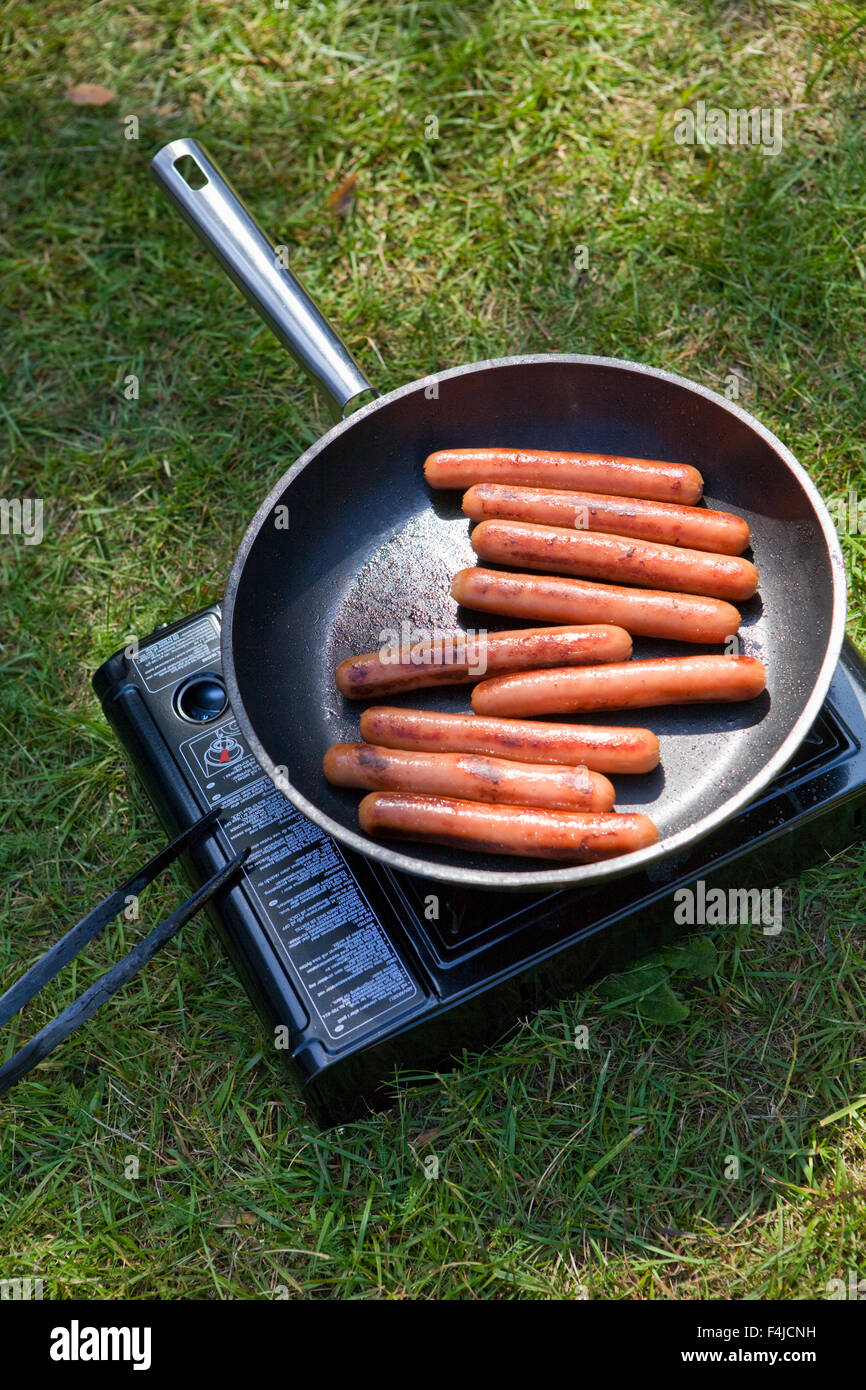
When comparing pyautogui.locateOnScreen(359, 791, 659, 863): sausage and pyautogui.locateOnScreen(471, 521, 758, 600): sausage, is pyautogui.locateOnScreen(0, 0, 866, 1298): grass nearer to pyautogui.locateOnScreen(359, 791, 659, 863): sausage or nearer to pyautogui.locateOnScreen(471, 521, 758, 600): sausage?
pyautogui.locateOnScreen(359, 791, 659, 863): sausage

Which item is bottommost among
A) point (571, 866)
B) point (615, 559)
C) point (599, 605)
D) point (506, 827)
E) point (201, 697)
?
point (571, 866)

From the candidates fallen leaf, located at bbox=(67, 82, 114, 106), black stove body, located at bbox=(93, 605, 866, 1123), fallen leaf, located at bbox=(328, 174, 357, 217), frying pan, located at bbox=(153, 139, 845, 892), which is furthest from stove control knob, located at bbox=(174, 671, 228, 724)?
fallen leaf, located at bbox=(67, 82, 114, 106)

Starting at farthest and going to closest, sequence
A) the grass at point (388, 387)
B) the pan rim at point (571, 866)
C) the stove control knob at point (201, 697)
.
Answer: the stove control knob at point (201, 697) → the grass at point (388, 387) → the pan rim at point (571, 866)

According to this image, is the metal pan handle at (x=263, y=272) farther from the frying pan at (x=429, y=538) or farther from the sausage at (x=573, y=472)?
the sausage at (x=573, y=472)

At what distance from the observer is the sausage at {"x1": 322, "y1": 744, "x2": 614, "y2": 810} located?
3037mm

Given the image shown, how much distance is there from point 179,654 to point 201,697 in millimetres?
171

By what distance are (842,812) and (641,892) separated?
28.2 inches

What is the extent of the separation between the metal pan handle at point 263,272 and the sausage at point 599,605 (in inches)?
32.2

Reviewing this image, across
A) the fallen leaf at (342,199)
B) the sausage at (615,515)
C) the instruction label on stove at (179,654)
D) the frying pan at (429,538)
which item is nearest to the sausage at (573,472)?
the sausage at (615,515)

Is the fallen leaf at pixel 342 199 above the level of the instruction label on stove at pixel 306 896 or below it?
above

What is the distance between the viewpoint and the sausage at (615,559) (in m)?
3.35

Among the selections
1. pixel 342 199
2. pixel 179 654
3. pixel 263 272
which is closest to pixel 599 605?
pixel 179 654

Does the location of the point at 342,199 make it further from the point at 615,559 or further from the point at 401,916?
the point at 401,916

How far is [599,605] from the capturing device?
333 cm
